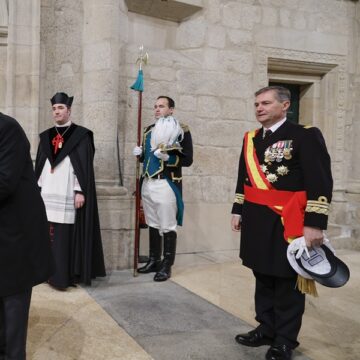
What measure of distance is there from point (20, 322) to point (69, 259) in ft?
6.22

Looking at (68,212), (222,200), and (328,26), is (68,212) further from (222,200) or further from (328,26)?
(328,26)

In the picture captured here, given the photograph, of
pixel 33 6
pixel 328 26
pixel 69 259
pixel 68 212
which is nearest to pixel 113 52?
pixel 33 6

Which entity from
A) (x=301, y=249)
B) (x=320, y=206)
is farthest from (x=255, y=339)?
(x=320, y=206)

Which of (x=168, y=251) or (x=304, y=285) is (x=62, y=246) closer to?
(x=168, y=251)

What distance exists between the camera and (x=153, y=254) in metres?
4.74

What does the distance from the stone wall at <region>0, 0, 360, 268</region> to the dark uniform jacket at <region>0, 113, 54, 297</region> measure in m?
2.44

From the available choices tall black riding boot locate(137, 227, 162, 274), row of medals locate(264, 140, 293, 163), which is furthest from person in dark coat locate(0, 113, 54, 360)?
tall black riding boot locate(137, 227, 162, 274)

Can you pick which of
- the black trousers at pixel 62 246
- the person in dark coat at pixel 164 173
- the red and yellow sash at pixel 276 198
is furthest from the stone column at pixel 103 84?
the red and yellow sash at pixel 276 198

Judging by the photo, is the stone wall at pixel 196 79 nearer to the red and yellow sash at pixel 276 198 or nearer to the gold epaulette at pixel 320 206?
the red and yellow sash at pixel 276 198

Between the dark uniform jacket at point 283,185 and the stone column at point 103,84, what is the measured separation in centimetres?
215

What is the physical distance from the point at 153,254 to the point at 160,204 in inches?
22.4

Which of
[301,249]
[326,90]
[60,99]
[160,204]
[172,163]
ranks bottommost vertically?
[301,249]

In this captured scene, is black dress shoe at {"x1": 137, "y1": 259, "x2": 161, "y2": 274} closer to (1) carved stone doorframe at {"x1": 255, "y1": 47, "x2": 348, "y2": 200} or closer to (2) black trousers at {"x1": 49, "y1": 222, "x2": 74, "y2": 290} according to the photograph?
(2) black trousers at {"x1": 49, "y1": 222, "x2": 74, "y2": 290}

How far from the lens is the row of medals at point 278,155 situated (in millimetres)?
2713
